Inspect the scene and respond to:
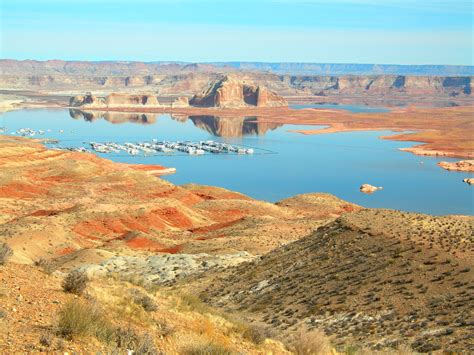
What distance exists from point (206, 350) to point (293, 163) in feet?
280

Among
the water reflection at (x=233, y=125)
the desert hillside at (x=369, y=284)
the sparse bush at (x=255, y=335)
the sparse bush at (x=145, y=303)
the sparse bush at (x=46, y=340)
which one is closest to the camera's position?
the sparse bush at (x=46, y=340)

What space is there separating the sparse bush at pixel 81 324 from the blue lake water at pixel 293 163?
53.8 metres

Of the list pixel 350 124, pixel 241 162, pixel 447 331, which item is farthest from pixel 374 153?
pixel 447 331

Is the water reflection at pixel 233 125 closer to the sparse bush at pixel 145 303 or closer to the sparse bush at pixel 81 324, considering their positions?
the sparse bush at pixel 145 303

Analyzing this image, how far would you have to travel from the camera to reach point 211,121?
17025cm

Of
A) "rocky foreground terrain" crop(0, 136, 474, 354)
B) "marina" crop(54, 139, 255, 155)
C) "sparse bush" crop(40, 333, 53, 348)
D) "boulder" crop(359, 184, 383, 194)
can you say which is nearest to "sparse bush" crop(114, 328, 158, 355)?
"rocky foreground terrain" crop(0, 136, 474, 354)

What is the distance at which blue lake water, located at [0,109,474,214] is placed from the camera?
228ft

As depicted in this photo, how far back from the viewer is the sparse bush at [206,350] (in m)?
9.20

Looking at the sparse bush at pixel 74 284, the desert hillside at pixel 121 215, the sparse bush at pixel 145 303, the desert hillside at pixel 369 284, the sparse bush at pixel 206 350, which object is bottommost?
the desert hillside at pixel 121 215

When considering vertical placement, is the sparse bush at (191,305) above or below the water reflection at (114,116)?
above

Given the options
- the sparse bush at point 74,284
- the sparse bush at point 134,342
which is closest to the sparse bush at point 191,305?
the sparse bush at point 74,284

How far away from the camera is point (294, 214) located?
155 feet

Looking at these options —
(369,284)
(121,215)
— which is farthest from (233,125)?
(369,284)

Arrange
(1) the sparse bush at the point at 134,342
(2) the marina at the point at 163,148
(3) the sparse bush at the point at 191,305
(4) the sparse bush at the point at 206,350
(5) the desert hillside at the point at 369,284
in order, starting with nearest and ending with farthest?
(1) the sparse bush at the point at 134,342 → (4) the sparse bush at the point at 206,350 → (3) the sparse bush at the point at 191,305 → (5) the desert hillside at the point at 369,284 → (2) the marina at the point at 163,148
